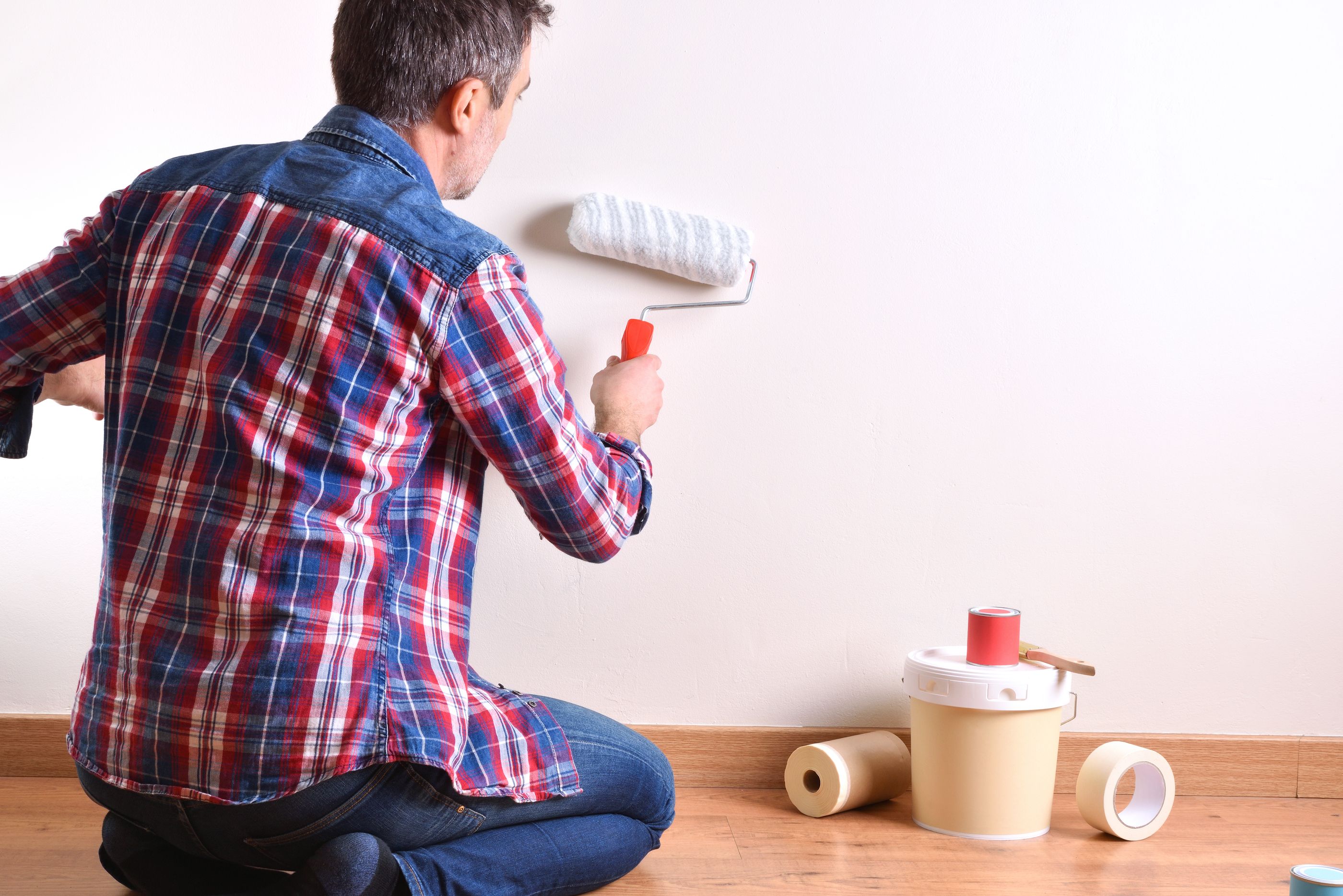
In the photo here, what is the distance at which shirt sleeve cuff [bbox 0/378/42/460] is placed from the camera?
0.91 metres

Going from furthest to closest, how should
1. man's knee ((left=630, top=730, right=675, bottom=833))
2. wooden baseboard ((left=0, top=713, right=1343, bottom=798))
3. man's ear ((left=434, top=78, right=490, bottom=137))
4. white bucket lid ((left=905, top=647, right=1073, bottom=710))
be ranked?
1. wooden baseboard ((left=0, top=713, right=1343, bottom=798))
2. white bucket lid ((left=905, top=647, right=1073, bottom=710))
3. man's knee ((left=630, top=730, right=675, bottom=833))
4. man's ear ((left=434, top=78, right=490, bottom=137))

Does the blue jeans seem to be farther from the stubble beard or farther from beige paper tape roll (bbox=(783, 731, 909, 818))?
the stubble beard

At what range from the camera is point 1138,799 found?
1.30 meters

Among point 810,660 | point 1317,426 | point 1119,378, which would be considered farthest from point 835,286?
point 1317,426

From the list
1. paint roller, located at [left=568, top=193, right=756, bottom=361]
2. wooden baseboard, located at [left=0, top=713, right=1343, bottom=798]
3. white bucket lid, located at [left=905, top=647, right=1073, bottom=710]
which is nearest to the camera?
white bucket lid, located at [left=905, top=647, right=1073, bottom=710]

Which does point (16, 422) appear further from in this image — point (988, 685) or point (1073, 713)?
point (1073, 713)

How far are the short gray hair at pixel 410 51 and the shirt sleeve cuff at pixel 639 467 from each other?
1.07 feet

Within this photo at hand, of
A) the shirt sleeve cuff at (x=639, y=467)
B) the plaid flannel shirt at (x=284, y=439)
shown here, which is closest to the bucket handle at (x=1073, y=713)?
the shirt sleeve cuff at (x=639, y=467)

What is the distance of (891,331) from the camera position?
4.62 feet

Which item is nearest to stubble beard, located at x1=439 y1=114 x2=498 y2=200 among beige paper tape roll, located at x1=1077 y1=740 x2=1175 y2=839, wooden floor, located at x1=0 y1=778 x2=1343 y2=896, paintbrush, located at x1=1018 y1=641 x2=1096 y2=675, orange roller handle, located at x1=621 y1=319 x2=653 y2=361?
orange roller handle, located at x1=621 y1=319 x2=653 y2=361

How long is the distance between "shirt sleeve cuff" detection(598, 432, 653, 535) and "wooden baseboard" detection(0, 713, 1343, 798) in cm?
56

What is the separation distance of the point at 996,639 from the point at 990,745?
0.41 ft

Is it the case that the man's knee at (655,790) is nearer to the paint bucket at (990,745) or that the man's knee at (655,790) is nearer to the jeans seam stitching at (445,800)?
the jeans seam stitching at (445,800)

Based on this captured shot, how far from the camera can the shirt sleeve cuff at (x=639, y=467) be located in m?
0.95
